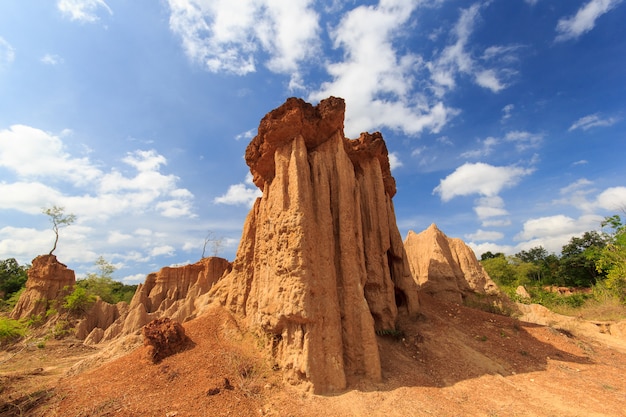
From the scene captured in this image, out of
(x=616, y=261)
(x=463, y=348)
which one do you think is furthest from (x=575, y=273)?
(x=463, y=348)

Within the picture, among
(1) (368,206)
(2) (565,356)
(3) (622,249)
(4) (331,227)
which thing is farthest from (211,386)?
(3) (622,249)

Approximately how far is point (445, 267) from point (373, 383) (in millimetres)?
12867

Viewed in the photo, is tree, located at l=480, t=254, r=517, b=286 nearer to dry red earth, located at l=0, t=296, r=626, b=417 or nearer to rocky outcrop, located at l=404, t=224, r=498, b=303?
rocky outcrop, located at l=404, t=224, r=498, b=303

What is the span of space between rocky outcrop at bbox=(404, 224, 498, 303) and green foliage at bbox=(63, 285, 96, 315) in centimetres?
2572

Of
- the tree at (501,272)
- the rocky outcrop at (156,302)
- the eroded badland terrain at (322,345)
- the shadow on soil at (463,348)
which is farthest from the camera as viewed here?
the tree at (501,272)

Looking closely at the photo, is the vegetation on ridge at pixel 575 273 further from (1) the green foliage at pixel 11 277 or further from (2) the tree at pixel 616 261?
(1) the green foliage at pixel 11 277

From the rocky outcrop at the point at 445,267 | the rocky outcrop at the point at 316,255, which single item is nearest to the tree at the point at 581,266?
the rocky outcrop at the point at 445,267

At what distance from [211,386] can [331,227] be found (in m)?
5.59

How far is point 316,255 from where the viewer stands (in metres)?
9.34

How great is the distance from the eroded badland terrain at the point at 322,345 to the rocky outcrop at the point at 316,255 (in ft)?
0.17

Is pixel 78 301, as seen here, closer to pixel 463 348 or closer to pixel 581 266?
pixel 463 348

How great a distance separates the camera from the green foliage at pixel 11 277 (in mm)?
38719

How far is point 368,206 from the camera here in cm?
1297

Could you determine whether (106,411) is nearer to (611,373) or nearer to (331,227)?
(331,227)
